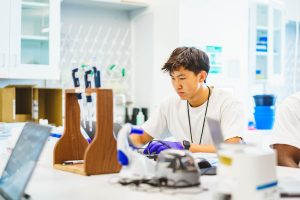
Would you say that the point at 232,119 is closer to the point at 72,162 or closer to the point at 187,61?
the point at 187,61

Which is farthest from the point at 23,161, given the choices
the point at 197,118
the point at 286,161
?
the point at 197,118

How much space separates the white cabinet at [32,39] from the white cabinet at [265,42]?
1961mm

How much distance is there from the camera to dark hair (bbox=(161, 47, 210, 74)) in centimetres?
228

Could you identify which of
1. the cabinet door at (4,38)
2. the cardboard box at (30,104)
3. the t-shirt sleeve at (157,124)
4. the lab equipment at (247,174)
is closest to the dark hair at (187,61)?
the t-shirt sleeve at (157,124)

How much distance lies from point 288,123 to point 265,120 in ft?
6.85

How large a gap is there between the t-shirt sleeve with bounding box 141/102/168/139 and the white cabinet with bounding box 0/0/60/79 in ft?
5.32

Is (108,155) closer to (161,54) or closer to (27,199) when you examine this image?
(27,199)

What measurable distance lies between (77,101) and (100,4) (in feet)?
8.91

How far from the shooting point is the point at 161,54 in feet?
13.2

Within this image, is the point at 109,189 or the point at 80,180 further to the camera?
the point at 80,180

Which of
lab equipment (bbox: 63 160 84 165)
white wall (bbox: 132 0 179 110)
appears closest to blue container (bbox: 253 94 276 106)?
white wall (bbox: 132 0 179 110)

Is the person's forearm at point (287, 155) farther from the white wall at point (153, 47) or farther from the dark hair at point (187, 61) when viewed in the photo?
the white wall at point (153, 47)

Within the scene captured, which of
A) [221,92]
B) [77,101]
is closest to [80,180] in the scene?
[77,101]

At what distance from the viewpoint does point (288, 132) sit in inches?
76.6
